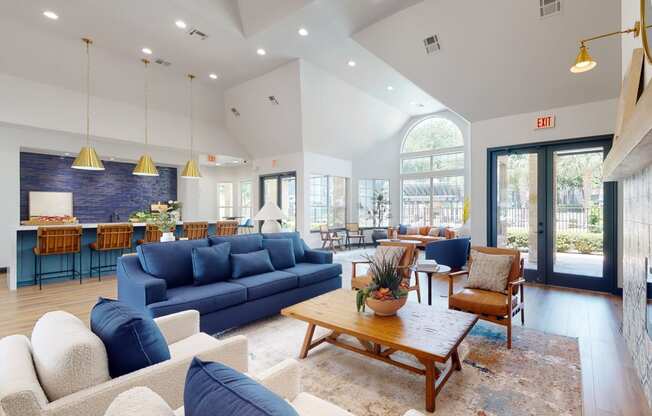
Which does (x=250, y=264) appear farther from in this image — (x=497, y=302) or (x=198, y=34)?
(x=198, y=34)

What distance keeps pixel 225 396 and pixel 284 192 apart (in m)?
8.39

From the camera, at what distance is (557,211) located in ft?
16.6

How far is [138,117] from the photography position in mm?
6898

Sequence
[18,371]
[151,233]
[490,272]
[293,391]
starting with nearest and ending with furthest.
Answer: [18,371], [293,391], [490,272], [151,233]

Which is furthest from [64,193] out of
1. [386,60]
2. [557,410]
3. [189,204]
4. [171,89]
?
[557,410]

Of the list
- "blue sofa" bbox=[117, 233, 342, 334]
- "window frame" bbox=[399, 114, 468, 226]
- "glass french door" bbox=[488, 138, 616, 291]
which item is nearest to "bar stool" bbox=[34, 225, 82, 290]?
"blue sofa" bbox=[117, 233, 342, 334]

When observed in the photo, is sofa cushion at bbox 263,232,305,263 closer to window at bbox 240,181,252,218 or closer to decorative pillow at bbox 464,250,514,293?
decorative pillow at bbox 464,250,514,293

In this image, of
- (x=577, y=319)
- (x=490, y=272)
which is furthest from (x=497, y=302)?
(x=577, y=319)

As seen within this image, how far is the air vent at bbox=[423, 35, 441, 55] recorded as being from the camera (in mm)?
4574

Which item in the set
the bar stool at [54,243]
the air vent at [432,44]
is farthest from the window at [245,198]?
the air vent at [432,44]

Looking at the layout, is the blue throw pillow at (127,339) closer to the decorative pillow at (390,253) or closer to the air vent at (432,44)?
the decorative pillow at (390,253)

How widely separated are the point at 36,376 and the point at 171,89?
7.08 metres

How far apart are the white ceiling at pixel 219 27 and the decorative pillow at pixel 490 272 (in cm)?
355

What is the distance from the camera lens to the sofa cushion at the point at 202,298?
9.02ft
